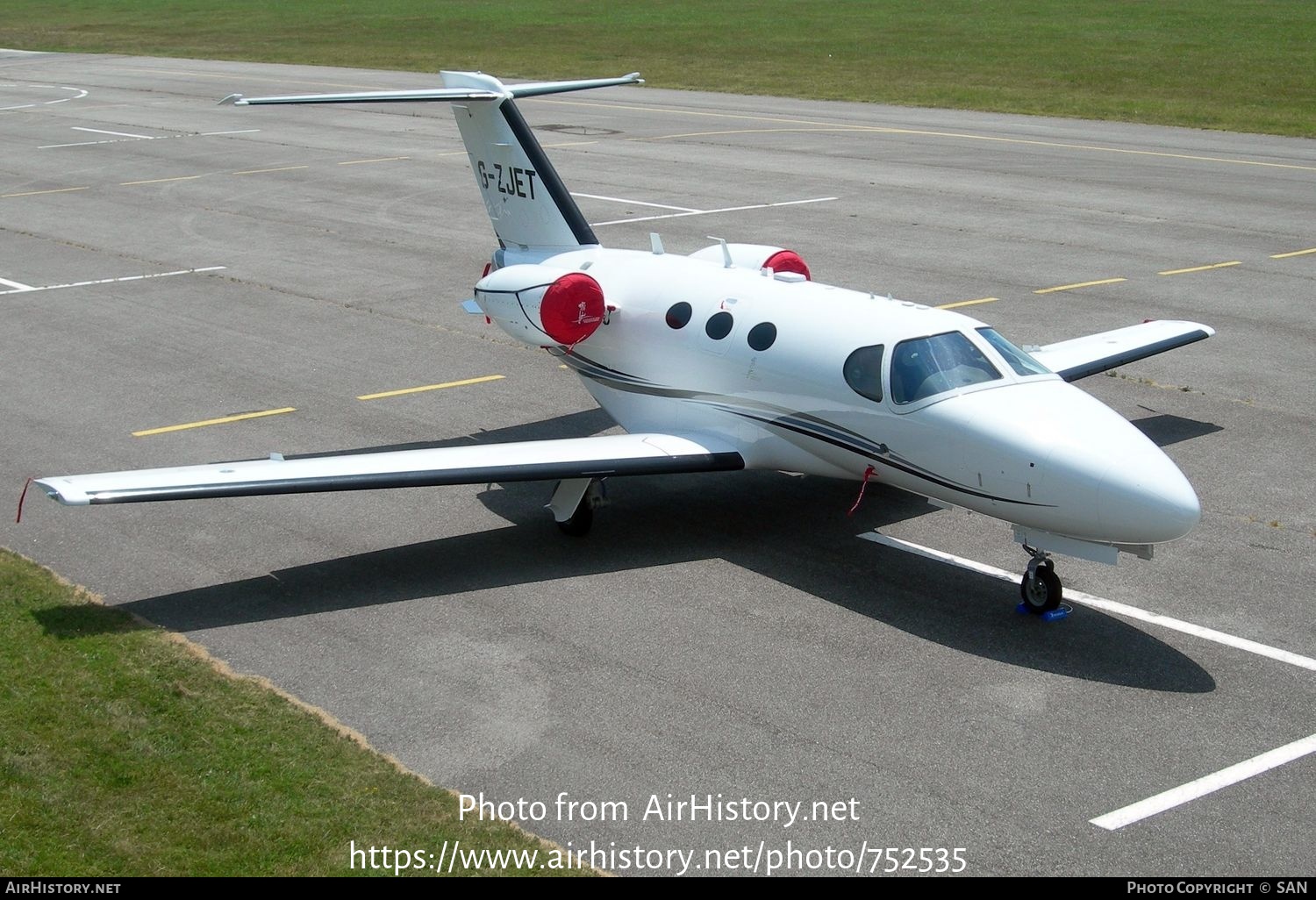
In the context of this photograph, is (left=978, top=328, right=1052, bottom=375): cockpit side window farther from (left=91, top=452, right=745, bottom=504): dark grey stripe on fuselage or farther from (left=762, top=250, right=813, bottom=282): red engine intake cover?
(left=762, top=250, right=813, bottom=282): red engine intake cover

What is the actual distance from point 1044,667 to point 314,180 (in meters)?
30.6

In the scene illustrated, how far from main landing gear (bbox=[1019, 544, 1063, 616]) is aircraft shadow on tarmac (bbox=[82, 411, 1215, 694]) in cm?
15

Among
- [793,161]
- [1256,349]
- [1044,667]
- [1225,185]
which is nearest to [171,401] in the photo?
[1044,667]

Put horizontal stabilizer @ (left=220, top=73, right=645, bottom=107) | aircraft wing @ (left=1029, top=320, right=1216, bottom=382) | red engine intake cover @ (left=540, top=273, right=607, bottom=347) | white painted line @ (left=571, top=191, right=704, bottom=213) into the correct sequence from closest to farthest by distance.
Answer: red engine intake cover @ (left=540, top=273, right=607, bottom=347) → horizontal stabilizer @ (left=220, top=73, right=645, bottom=107) → aircraft wing @ (left=1029, top=320, right=1216, bottom=382) → white painted line @ (left=571, top=191, right=704, bottom=213)

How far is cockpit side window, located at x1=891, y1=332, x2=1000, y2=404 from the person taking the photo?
13.1 meters

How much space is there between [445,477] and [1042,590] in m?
5.77

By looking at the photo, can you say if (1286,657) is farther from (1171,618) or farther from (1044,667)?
(1044,667)

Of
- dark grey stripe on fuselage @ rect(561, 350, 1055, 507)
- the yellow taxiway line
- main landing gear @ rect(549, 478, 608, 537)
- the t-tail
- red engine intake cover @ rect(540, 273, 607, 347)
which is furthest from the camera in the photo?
the yellow taxiway line

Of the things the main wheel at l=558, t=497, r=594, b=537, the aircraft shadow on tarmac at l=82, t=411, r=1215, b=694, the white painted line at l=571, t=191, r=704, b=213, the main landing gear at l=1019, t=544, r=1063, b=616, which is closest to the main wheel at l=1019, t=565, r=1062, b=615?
the main landing gear at l=1019, t=544, r=1063, b=616

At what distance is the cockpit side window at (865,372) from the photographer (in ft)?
44.3

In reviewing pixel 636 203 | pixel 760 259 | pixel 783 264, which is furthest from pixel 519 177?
pixel 636 203

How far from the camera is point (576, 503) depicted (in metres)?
14.6

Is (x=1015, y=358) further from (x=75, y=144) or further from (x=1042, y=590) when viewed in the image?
(x=75, y=144)

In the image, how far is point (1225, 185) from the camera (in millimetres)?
35188
